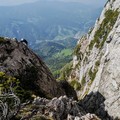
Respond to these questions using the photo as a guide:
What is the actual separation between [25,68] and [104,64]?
21897 mm

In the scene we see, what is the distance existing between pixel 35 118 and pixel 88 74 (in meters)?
65.1

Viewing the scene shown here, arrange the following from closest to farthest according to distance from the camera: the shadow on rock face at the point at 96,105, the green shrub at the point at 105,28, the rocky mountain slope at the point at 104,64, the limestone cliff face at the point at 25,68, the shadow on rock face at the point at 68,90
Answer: the shadow on rock face at the point at 96,105, the limestone cliff face at the point at 25,68, the rocky mountain slope at the point at 104,64, the shadow on rock face at the point at 68,90, the green shrub at the point at 105,28

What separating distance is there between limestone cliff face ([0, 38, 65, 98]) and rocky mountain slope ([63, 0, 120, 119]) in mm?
9624

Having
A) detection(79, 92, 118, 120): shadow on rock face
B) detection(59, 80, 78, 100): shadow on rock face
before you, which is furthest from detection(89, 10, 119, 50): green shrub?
detection(79, 92, 118, 120): shadow on rock face

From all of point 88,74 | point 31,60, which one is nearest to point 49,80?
point 31,60

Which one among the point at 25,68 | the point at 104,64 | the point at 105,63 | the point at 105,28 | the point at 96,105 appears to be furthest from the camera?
the point at 105,28

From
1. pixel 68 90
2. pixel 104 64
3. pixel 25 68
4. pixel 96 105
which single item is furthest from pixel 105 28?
pixel 25 68

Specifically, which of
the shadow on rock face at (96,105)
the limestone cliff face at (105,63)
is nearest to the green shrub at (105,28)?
the limestone cliff face at (105,63)

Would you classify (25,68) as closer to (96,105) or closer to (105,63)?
(96,105)

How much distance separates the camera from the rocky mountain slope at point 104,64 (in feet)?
227

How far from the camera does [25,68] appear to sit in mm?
69438

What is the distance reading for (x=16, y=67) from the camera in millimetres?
67062

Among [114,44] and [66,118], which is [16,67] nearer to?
[66,118]

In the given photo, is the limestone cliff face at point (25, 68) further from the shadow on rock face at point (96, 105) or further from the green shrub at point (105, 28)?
the green shrub at point (105, 28)
